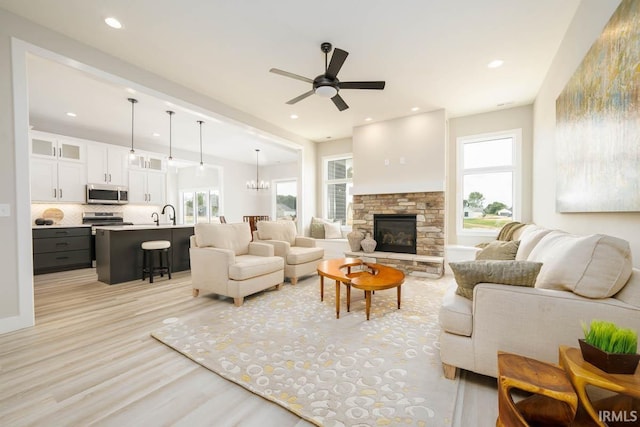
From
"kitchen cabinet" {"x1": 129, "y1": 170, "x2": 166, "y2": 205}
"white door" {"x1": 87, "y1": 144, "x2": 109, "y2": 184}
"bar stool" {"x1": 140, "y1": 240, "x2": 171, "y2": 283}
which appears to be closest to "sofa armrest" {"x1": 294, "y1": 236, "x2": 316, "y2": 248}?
"bar stool" {"x1": 140, "y1": 240, "x2": 171, "y2": 283}

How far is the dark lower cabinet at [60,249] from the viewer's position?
184 inches

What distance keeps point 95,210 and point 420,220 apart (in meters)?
6.98

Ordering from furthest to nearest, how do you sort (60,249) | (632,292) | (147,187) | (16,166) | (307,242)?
(147,187) < (60,249) < (307,242) < (16,166) < (632,292)

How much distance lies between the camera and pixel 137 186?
6301mm

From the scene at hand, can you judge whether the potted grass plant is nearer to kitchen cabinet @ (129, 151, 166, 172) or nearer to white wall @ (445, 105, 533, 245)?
white wall @ (445, 105, 533, 245)

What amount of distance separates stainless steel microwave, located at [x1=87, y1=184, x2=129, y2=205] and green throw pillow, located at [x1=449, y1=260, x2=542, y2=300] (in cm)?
691

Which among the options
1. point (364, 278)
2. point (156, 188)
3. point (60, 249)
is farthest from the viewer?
point (156, 188)

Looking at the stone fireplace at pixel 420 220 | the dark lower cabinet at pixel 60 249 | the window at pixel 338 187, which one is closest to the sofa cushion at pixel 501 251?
the stone fireplace at pixel 420 220

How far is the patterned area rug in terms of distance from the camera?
4.84ft

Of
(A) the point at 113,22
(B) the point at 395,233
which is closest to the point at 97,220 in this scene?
(A) the point at 113,22

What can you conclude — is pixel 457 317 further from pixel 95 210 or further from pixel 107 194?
pixel 95 210

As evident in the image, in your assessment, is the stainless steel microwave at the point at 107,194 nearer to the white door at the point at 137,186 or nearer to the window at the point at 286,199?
the white door at the point at 137,186

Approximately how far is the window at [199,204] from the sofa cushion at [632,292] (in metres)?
8.93

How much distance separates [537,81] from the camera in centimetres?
366
